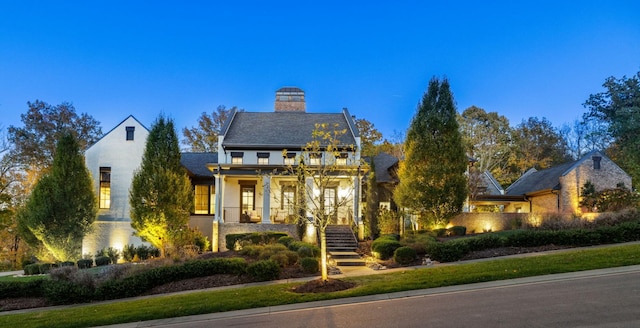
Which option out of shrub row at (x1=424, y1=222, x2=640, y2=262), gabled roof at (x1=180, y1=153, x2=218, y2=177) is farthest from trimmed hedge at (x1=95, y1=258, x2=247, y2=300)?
gabled roof at (x1=180, y1=153, x2=218, y2=177)

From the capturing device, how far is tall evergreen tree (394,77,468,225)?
20250 millimetres

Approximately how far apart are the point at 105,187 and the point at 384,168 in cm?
1609

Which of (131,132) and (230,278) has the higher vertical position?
(131,132)

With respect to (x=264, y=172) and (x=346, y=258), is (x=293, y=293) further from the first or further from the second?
(x=264, y=172)

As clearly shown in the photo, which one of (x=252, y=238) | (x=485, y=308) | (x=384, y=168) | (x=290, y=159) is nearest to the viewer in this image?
(x=485, y=308)

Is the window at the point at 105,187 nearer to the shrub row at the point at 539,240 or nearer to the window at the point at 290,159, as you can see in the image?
the window at the point at 290,159

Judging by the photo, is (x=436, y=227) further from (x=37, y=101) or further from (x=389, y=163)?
(x=37, y=101)

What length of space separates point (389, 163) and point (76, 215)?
58.0 feet

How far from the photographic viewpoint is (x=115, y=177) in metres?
23.3

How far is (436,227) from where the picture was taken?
67.1ft

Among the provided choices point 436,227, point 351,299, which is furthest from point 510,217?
point 351,299

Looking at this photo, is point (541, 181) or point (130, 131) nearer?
point (130, 131)

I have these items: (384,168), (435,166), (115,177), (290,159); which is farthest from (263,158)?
(435,166)

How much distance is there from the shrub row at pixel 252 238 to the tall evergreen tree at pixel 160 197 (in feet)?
7.95
